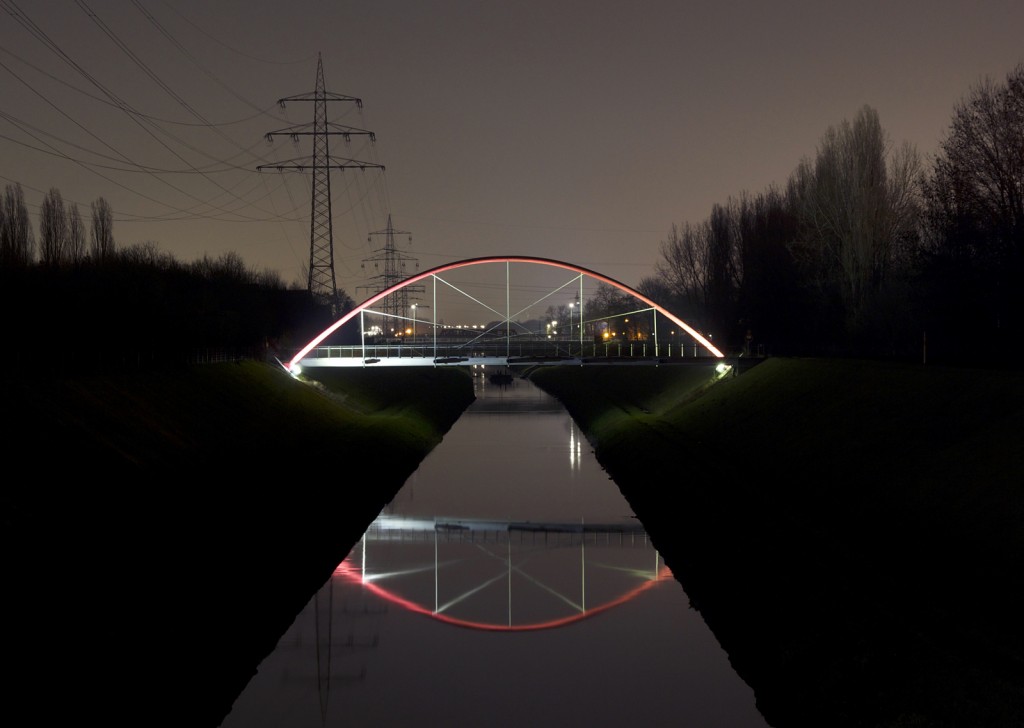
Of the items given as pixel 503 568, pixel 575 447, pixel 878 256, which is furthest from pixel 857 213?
pixel 503 568

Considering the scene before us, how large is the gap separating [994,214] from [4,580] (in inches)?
1654

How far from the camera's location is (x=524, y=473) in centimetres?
4719

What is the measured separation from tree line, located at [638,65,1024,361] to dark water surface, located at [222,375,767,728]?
19733mm

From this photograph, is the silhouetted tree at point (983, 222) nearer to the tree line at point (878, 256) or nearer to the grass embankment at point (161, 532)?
the tree line at point (878, 256)

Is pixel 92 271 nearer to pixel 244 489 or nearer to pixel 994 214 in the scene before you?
pixel 244 489

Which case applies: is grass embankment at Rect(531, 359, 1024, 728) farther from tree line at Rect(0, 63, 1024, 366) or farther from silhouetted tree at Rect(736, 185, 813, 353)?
silhouetted tree at Rect(736, 185, 813, 353)

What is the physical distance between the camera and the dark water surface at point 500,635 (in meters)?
16.5

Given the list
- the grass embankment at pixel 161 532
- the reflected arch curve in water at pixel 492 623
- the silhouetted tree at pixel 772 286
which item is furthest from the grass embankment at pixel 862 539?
the silhouetted tree at pixel 772 286

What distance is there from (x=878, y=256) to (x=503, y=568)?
1616 inches

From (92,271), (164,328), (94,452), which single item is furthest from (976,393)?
(92,271)

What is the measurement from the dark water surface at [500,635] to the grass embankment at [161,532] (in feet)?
2.45

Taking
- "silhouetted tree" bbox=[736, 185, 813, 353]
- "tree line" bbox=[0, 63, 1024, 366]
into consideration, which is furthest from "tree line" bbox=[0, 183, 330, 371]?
"silhouetted tree" bbox=[736, 185, 813, 353]

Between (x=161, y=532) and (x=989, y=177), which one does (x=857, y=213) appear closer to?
(x=989, y=177)

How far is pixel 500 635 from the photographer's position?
21.3 meters
